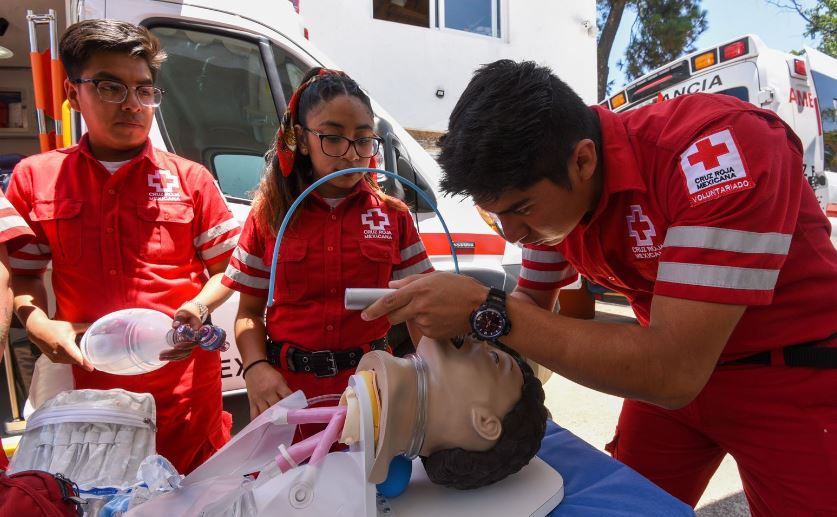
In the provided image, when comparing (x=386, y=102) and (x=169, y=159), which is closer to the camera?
(x=169, y=159)

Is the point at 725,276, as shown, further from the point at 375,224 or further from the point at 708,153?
the point at 375,224

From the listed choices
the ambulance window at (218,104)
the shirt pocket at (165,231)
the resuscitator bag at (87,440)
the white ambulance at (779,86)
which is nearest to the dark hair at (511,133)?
the resuscitator bag at (87,440)

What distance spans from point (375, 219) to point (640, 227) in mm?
868

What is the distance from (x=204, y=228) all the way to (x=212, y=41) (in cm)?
151

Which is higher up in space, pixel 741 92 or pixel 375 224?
pixel 741 92

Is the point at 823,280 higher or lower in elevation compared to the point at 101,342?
higher

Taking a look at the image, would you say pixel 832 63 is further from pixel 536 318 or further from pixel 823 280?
pixel 536 318

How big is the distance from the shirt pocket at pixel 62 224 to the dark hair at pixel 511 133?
1288mm

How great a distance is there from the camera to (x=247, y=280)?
1.74 metres

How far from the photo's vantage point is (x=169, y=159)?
6.53 ft

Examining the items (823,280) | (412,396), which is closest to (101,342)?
(412,396)

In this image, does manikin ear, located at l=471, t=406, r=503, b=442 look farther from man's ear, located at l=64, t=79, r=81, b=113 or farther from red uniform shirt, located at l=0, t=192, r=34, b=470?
man's ear, located at l=64, t=79, r=81, b=113

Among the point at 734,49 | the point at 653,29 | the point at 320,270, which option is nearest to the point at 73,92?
the point at 320,270

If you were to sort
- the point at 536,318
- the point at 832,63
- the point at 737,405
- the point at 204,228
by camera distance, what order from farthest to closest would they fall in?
the point at 832,63, the point at 204,228, the point at 737,405, the point at 536,318
